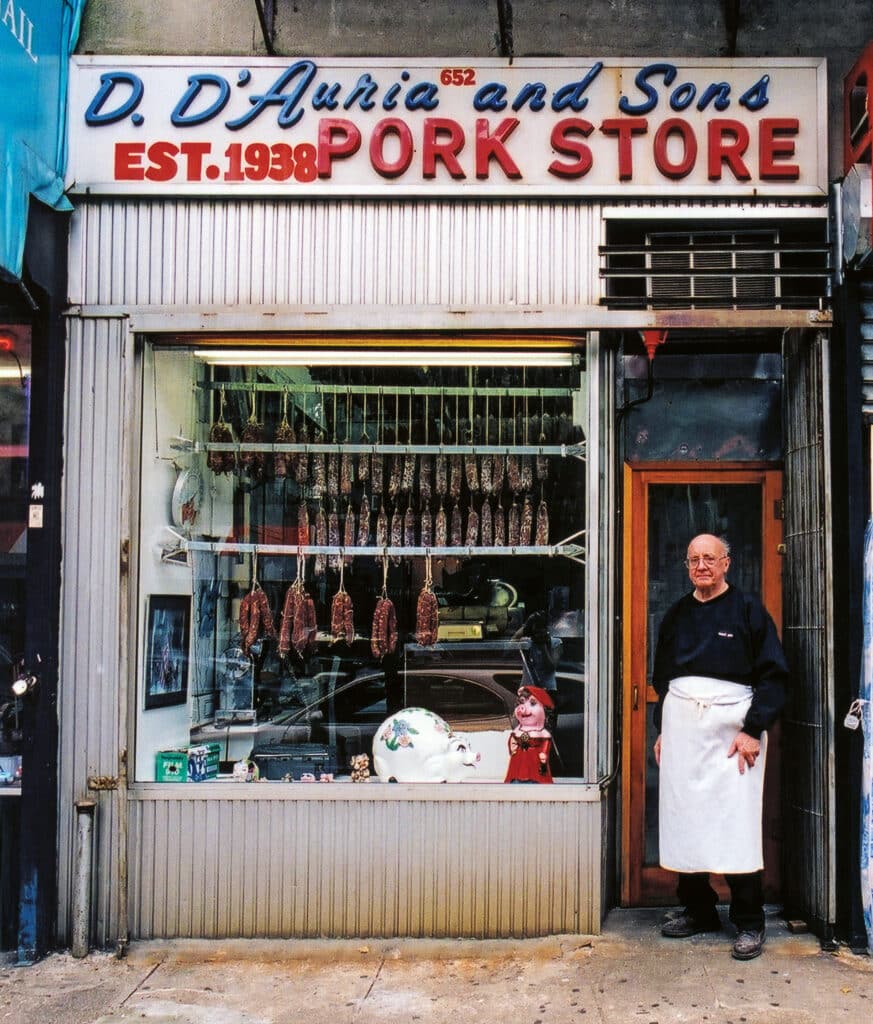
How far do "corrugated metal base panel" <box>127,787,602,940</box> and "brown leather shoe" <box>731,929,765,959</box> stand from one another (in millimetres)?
690

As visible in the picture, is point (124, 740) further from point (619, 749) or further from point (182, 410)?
point (619, 749)

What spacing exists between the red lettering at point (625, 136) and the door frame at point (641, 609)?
161cm

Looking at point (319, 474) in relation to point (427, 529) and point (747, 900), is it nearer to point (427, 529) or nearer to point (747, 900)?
point (427, 529)

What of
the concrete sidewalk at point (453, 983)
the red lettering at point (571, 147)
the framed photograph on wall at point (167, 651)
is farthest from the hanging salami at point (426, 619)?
the red lettering at point (571, 147)

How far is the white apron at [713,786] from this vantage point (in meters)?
5.27

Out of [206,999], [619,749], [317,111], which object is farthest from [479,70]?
[206,999]

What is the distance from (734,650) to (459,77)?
3276 millimetres

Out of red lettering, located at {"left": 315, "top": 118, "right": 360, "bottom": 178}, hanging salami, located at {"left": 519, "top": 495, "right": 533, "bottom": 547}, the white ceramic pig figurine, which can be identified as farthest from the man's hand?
red lettering, located at {"left": 315, "top": 118, "right": 360, "bottom": 178}

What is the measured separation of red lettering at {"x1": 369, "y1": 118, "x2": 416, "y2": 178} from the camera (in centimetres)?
562

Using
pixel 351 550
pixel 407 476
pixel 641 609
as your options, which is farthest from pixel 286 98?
pixel 641 609

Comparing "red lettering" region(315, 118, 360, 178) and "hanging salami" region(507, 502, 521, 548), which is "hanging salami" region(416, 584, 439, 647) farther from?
"red lettering" region(315, 118, 360, 178)

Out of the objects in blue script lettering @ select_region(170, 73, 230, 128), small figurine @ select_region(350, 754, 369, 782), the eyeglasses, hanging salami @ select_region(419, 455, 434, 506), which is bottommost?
small figurine @ select_region(350, 754, 369, 782)

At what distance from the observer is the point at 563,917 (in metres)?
5.43

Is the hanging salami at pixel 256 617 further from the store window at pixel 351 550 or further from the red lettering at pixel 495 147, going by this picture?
the red lettering at pixel 495 147
